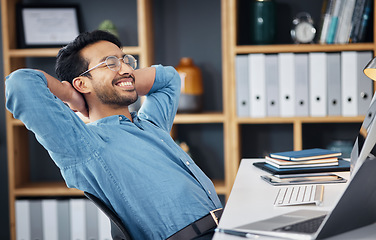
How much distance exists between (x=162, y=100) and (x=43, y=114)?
0.68m

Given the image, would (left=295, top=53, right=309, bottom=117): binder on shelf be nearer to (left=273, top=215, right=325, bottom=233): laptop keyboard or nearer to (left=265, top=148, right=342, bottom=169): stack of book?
(left=265, top=148, right=342, bottom=169): stack of book

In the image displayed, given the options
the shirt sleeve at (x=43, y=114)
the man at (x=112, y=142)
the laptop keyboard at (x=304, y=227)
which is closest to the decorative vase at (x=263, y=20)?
the man at (x=112, y=142)

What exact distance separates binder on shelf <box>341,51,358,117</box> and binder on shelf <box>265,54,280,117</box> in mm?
348

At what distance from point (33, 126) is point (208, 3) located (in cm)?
198

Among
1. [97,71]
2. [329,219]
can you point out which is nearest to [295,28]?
[97,71]

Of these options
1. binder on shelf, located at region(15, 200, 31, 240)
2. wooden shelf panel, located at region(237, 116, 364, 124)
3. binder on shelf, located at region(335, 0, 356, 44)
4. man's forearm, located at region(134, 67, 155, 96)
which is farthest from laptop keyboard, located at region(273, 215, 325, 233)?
binder on shelf, located at region(15, 200, 31, 240)

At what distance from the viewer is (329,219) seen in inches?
37.9

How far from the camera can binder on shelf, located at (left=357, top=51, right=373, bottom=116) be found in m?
2.76

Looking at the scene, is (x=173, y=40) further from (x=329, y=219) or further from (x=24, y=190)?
(x=329, y=219)

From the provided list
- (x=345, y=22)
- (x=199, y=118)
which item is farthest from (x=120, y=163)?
(x=345, y=22)

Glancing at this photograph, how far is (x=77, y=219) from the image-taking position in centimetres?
297

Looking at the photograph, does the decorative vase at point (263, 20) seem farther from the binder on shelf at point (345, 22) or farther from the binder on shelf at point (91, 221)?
the binder on shelf at point (91, 221)

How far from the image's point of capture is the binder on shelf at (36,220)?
9.80ft

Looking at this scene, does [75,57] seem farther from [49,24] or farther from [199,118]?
[49,24]
